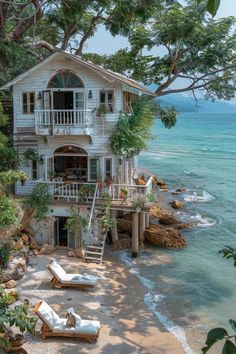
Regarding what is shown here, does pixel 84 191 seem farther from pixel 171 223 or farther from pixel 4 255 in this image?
pixel 171 223

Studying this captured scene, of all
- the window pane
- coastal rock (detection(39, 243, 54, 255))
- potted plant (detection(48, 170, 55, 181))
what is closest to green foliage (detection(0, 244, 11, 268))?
coastal rock (detection(39, 243, 54, 255))

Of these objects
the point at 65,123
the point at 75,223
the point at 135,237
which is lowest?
the point at 135,237

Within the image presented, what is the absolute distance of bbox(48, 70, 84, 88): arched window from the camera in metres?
21.7

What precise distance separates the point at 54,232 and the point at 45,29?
56.7ft

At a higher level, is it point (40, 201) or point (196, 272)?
point (40, 201)

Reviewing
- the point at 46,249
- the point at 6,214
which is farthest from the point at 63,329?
the point at 46,249

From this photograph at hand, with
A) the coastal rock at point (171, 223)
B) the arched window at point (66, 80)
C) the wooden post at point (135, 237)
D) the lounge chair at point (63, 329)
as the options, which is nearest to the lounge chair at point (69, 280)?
the lounge chair at point (63, 329)

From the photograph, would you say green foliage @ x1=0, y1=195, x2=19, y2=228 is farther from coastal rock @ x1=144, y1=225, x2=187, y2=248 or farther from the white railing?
coastal rock @ x1=144, y1=225, x2=187, y2=248

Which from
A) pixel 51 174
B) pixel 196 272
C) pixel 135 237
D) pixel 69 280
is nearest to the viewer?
pixel 69 280

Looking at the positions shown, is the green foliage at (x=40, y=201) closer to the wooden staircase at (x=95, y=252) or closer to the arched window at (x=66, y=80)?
the wooden staircase at (x=95, y=252)

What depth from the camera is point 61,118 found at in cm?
2139

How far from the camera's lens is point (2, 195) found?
18438 mm

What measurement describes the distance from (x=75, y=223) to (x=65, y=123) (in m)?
4.79

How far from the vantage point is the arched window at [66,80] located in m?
21.7
